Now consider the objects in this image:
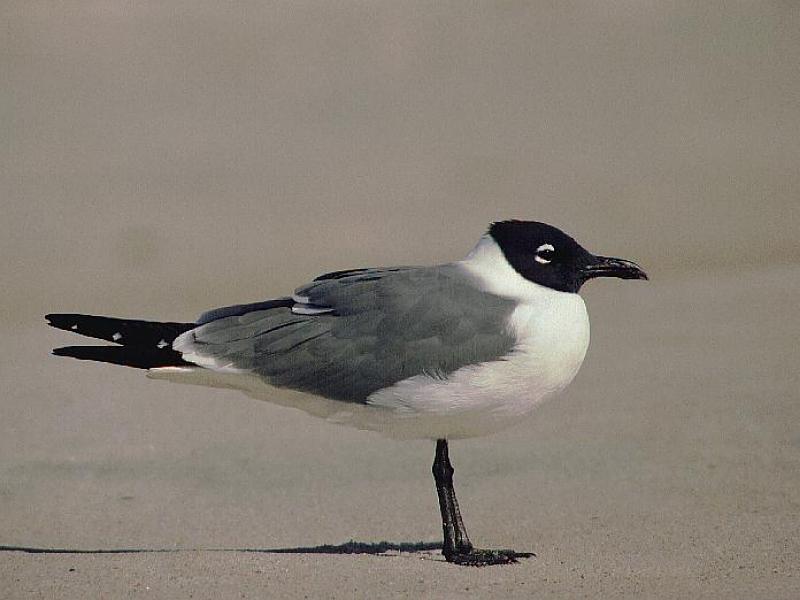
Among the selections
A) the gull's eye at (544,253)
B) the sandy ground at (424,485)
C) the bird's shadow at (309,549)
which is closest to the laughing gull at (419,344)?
the gull's eye at (544,253)

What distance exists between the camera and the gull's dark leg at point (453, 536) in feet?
16.5

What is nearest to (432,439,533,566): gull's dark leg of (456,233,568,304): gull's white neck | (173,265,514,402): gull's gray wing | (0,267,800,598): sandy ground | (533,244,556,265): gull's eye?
(0,267,800,598): sandy ground

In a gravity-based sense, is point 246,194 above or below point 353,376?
above

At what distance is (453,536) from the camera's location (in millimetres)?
5113

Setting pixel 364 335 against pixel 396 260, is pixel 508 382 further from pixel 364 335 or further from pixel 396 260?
pixel 396 260

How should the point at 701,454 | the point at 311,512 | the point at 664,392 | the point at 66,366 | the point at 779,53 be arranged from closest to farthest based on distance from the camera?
the point at 311,512 < the point at 701,454 < the point at 664,392 < the point at 66,366 < the point at 779,53

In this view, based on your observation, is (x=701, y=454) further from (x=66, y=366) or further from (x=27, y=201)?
(x=27, y=201)

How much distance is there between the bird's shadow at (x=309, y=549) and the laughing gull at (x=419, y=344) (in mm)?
348

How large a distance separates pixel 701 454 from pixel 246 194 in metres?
8.76

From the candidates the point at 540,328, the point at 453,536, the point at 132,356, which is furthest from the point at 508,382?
the point at 132,356

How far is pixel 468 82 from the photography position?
1828 centimetres

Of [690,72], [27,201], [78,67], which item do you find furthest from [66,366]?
[690,72]

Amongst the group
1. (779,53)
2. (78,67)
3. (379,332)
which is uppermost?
(779,53)

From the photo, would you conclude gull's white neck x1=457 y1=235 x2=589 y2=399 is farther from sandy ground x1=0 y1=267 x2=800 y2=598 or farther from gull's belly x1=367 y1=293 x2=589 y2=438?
sandy ground x1=0 y1=267 x2=800 y2=598
